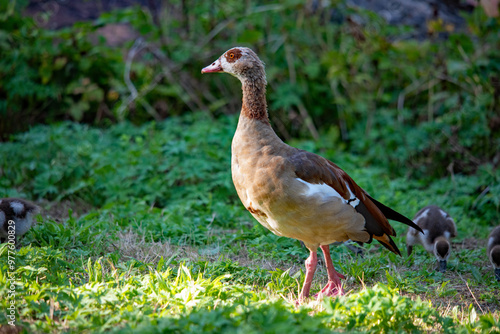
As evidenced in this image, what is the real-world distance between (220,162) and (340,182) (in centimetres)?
309


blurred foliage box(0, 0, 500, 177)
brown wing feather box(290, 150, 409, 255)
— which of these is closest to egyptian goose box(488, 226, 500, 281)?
brown wing feather box(290, 150, 409, 255)

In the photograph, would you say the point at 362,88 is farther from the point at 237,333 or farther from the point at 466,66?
the point at 237,333

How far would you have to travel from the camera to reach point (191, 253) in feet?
16.3

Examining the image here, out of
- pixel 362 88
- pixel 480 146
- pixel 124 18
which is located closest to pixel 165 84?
pixel 124 18

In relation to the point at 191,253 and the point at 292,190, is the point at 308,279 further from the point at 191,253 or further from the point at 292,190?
the point at 191,253

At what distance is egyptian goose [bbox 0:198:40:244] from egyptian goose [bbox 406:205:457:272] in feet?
12.7

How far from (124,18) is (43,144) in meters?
2.80

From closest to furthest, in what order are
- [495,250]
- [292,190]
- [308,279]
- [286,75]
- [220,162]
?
[292,190] < [308,279] < [495,250] < [220,162] < [286,75]

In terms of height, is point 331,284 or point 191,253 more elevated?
point 191,253

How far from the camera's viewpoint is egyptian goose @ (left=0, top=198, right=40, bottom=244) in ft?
15.0

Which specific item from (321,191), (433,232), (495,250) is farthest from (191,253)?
(495,250)

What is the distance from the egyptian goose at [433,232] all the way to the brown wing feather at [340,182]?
0.76 m

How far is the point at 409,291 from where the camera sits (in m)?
4.32

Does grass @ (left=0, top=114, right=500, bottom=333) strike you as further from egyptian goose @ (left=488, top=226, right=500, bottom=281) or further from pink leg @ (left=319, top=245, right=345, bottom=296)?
pink leg @ (left=319, top=245, right=345, bottom=296)
